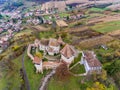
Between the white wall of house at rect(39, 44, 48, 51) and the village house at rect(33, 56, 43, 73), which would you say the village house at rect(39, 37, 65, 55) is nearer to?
the white wall of house at rect(39, 44, 48, 51)

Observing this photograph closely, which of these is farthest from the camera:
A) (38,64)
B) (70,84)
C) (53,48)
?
(53,48)

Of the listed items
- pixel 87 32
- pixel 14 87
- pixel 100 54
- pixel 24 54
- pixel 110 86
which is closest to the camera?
pixel 110 86

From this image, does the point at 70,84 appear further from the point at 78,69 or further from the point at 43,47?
the point at 43,47

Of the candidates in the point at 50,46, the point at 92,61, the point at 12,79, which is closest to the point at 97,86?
the point at 92,61

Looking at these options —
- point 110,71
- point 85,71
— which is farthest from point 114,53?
point 85,71

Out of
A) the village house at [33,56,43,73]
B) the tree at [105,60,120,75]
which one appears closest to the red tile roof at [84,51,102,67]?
the tree at [105,60,120,75]

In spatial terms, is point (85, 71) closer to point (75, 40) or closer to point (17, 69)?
point (17, 69)
